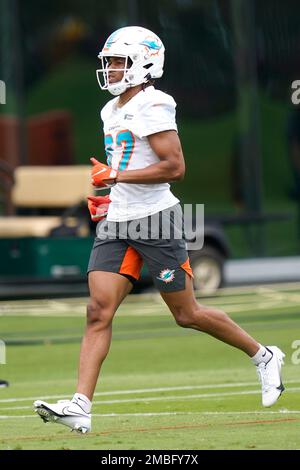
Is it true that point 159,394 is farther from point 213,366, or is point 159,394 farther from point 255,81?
point 255,81

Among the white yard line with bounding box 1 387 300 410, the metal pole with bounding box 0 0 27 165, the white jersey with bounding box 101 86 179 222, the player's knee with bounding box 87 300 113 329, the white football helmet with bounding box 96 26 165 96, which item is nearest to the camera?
the player's knee with bounding box 87 300 113 329

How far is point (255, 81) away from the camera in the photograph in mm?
20578

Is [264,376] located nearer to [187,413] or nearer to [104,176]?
[187,413]

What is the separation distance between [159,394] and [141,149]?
2.54 m

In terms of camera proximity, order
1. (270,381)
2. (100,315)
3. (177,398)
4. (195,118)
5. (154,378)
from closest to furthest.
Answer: (100,315) < (270,381) < (177,398) < (154,378) < (195,118)

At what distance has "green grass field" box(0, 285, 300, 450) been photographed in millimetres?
8594

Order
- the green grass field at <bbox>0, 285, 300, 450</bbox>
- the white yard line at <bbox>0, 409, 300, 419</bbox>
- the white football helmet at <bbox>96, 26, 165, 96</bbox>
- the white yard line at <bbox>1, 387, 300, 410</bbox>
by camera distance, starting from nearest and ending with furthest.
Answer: the green grass field at <bbox>0, 285, 300, 450</bbox>
the white football helmet at <bbox>96, 26, 165, 96</bbox>
the white yard line at <bbox>0, 409, 300, 419</bbox>
the white yard line at <bbox>1, 387, 300, 410</bbox>

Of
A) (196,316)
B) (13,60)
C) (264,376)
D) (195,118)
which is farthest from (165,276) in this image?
(195,118)

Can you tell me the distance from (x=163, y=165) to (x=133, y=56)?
2.37 feet

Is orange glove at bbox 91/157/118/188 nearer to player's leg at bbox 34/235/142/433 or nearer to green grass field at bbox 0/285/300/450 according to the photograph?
player's leg at bbox 34/235/142/433

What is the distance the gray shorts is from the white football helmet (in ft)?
2.66

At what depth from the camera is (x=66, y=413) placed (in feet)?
28.3

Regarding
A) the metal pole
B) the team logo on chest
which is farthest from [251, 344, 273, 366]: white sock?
the metal pole
